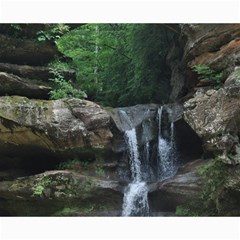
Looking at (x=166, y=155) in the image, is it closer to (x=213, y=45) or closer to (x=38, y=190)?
(x=213, y=45)

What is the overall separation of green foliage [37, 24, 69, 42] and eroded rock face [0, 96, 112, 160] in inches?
96.3

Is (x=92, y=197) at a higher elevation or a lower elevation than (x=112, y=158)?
lower

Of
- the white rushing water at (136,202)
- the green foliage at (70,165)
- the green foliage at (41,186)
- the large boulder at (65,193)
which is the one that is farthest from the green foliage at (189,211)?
the green foliage at (41,186)

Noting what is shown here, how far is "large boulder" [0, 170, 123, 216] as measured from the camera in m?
9.61

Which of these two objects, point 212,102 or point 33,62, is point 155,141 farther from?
point 33,62

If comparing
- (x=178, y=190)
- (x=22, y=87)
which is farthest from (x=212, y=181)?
(x=22, y=87)

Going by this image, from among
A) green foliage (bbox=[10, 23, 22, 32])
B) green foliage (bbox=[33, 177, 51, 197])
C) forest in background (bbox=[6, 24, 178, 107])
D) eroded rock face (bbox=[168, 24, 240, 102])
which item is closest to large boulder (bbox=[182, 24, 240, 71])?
eroded rock face (bbox=[168, 24, 240, 102])

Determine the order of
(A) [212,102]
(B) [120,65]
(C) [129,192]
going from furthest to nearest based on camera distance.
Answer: (B) [120,65], (C) [129,192], (A) [212,102]

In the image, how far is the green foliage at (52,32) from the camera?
465 inches

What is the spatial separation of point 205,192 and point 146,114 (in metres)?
3.59

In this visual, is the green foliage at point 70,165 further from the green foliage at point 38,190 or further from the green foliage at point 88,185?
the green foliage at point 38,190

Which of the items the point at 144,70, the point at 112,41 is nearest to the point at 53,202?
the point at 144,70

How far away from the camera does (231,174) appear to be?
820 centimetres

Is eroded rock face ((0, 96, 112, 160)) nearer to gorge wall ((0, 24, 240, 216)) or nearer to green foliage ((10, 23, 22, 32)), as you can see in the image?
gorge wall ((0, 24, 240, 216))
